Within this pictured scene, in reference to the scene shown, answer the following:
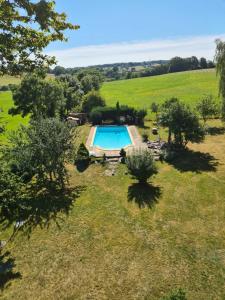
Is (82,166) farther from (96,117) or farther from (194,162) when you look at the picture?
(96,117)

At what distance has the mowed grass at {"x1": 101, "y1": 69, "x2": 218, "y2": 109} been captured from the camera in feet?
261

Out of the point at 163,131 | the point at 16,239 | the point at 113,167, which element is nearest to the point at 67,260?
the point at 16,239

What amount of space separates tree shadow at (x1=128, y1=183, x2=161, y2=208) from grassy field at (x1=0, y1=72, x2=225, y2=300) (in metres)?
0.08

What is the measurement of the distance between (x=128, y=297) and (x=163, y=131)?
3492 cm

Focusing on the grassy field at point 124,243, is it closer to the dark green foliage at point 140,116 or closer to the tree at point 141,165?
the tree at point 141,165

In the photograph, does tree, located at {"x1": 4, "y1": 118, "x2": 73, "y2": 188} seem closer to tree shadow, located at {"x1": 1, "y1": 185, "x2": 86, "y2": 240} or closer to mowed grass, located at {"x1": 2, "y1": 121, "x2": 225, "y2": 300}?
tree shadow, located at {"x1": 1, "y1": 185, "x2": 86, "y2": 240}

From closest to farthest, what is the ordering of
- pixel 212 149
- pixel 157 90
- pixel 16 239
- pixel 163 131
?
pixel 16 239 → pixel 212 149 → pixel 163 131 → pixel 157 90

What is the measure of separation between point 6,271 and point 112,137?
35219 millimetres

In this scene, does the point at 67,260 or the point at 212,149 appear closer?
the point at 67,260

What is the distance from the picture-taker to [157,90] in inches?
3844

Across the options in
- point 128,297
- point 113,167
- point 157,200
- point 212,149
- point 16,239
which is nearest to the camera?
point 128,297

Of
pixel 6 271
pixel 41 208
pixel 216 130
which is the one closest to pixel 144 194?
pixel 41 208

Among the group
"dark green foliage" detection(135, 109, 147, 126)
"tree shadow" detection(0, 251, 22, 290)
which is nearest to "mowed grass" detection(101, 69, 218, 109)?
"dark green foliage" detection(135, 109, 147, 126)

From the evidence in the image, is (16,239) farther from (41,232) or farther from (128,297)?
(128,297)
